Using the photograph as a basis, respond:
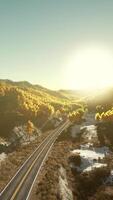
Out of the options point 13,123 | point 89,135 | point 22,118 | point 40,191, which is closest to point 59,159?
point 40,191

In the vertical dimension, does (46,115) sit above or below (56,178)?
above

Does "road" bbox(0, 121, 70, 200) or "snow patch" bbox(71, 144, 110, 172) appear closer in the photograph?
"road" bbox(0, 121, 70, 200)

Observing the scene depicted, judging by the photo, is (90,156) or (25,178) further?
(90,156)

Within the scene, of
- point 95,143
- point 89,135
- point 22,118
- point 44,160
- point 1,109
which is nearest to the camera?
point 44,160

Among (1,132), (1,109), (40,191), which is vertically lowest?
(40,191)

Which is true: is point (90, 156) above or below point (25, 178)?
above

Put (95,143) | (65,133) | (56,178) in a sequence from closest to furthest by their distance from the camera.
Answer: (56,178), (95,143), (65,133)

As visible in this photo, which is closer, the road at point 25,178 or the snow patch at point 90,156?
the road at point 25,178

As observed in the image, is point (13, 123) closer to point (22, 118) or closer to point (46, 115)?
point (22, 118)
